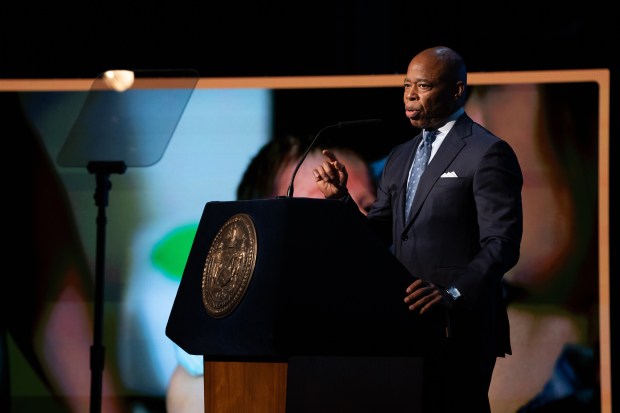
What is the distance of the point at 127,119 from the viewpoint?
3385mm

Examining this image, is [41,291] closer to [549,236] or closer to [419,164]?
[549,236]

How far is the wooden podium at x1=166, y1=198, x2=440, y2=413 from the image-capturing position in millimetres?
1525

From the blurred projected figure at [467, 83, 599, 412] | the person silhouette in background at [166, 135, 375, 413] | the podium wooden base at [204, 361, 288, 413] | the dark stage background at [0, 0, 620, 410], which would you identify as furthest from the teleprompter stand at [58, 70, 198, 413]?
the podium wooden base at [204, 361, 288, 413]

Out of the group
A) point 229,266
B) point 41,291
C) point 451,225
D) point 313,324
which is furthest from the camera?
point 41,291

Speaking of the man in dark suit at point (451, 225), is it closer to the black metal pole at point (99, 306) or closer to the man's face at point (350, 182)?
the black metal pole at point (99, 306)

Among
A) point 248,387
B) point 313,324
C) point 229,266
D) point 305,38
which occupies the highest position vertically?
point 305,38

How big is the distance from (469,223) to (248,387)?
2.12 feet

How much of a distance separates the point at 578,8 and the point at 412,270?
6.46ft

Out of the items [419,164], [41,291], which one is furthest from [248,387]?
[41,291]

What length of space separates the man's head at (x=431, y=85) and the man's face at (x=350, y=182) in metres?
1.54

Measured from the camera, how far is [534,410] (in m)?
3.45

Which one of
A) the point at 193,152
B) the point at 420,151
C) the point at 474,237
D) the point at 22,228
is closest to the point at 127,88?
the point at 193,152

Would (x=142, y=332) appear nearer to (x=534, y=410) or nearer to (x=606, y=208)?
(x=534, y=410)

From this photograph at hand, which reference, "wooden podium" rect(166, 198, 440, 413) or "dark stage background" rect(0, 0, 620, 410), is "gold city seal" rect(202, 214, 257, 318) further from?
"dark stage background" rect(0, 0, 620, 410)
